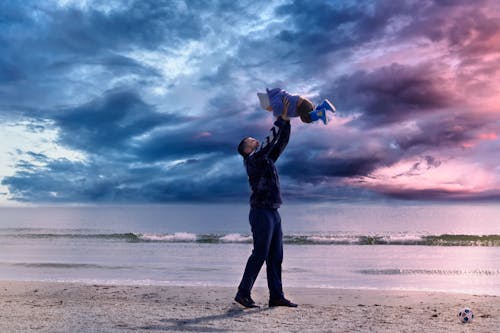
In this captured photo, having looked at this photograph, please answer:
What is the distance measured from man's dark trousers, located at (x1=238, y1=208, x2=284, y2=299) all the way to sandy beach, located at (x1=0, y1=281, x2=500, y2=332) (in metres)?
0.32

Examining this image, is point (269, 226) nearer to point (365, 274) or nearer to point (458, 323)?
point (458, 323)

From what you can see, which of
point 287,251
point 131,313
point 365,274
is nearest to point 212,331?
point 131,313

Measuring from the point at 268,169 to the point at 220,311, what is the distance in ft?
6.28

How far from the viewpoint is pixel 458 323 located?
6.59 meters

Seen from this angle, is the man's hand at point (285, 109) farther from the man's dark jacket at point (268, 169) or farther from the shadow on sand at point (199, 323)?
the shadow on sand at point (199, 323)

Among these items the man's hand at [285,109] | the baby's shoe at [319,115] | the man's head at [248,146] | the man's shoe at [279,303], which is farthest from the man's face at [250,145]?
the man's shoe at [279,303]

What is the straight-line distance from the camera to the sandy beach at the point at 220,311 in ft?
20.5

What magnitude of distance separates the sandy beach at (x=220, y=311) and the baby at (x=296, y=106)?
2467mm

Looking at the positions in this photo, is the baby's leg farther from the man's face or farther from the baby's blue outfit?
the man's face

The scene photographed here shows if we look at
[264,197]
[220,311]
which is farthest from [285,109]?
[220,311]

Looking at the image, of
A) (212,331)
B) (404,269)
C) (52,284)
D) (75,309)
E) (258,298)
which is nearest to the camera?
(212,331)

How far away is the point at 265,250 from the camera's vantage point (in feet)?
24.3

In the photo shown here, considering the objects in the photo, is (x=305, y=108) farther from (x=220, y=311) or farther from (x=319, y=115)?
(x=220, y=311)

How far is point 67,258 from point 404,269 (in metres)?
9.31
